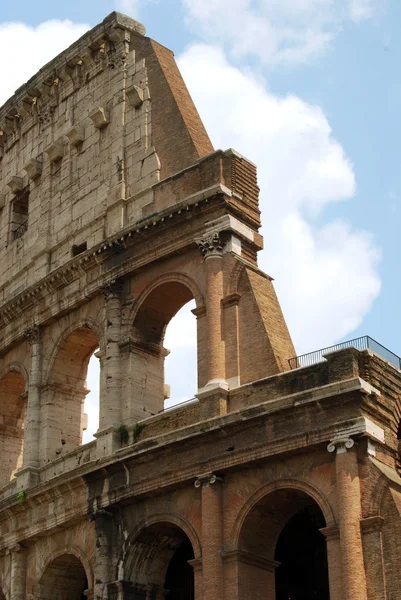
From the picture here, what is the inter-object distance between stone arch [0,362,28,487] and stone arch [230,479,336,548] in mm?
9352

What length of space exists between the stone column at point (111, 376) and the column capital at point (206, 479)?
279cm

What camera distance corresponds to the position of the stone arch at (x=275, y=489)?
2081cm

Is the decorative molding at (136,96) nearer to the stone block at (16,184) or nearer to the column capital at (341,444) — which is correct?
the stone block at (16,184)

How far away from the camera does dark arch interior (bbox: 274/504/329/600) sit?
2536cm

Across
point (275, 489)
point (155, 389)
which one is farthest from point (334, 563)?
point (155, 389)

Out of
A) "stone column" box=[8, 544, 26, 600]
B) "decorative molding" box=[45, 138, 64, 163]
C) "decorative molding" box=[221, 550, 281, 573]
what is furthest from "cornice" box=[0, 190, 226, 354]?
"decorative molding" box=[221, 550, 281, 573]

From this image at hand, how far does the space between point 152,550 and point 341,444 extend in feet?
17.6

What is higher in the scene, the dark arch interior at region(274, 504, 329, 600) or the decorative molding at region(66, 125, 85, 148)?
the decorative molding at region(66, 125, 85, 148)

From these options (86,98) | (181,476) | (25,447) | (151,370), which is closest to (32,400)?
(25,447)

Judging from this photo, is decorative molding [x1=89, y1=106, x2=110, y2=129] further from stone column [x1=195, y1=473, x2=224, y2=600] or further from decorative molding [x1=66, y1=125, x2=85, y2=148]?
stone column [x1=195, y1=473, x2=224, y2=600]

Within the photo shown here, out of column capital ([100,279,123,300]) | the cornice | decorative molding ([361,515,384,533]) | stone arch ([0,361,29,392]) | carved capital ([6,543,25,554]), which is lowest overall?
decorative molding ([361,515,384,533])

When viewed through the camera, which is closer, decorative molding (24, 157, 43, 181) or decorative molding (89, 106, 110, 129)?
decorative molding (89, 106, 110, 129)

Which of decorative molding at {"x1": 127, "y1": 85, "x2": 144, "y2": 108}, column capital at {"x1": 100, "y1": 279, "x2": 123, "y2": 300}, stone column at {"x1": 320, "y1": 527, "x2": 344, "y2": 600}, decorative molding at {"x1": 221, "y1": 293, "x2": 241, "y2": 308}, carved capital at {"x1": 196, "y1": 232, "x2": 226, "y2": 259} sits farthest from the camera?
decorative molding at {"x1": 127, "y1": 85, "x2": 144, "y2": 108}

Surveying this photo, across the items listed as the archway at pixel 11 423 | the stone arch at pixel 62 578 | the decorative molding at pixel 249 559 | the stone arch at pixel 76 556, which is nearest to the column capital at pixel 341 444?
the decorative molding at pixel 249 559
